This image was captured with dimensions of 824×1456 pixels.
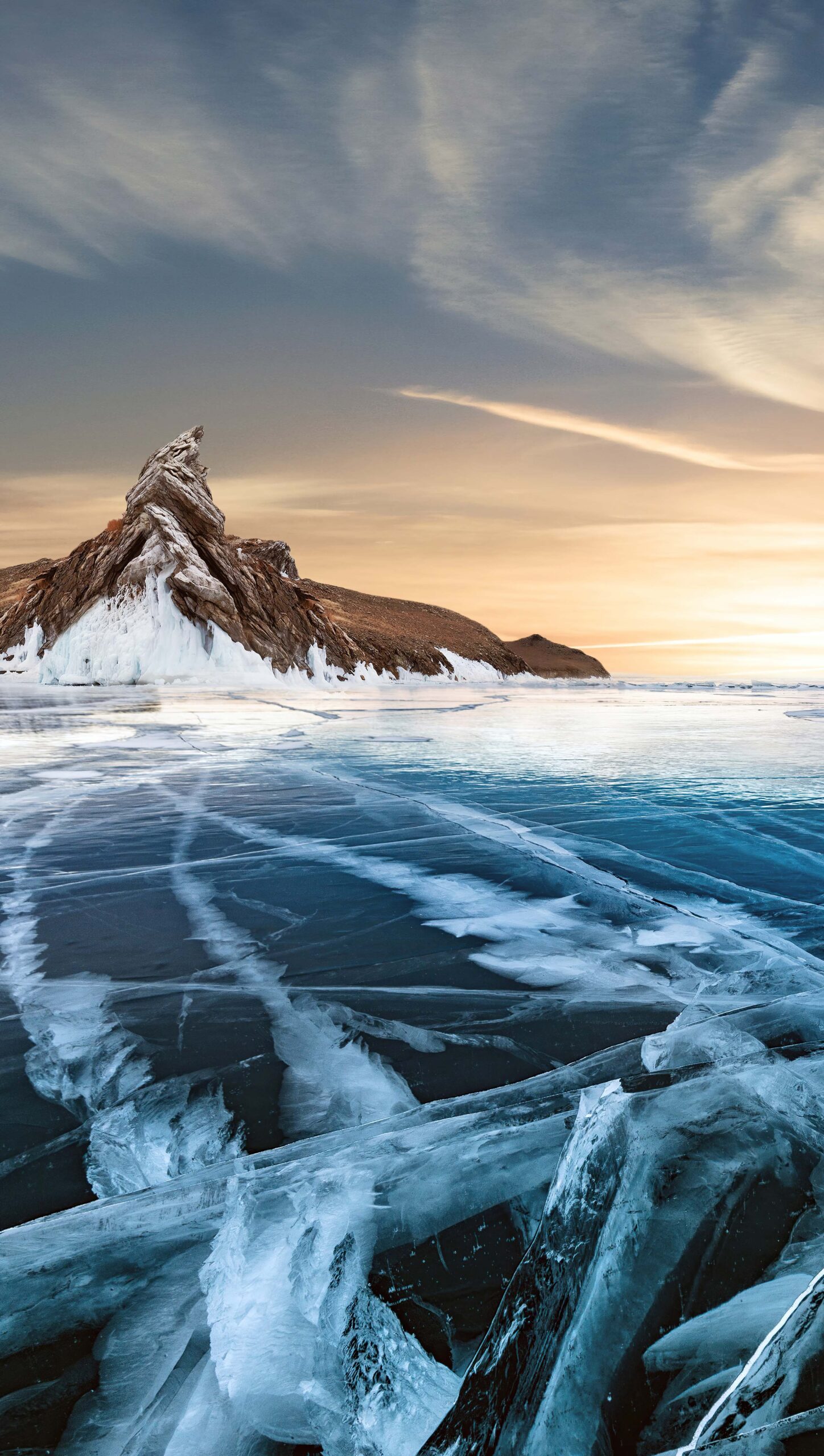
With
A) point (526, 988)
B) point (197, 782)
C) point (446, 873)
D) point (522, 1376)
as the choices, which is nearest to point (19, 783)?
point (197, 782)

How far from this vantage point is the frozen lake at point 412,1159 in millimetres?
1200

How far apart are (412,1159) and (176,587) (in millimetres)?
53191

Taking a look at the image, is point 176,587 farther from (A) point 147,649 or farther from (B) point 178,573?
(A) point 147,649

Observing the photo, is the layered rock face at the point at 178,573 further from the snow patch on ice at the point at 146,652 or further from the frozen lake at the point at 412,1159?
the frozen lake at the point at 412,1159

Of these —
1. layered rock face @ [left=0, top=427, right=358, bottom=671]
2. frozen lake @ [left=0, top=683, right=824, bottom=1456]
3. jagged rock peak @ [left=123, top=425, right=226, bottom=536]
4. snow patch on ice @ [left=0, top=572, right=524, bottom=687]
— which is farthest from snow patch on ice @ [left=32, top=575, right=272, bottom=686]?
frozen lake @ [left=0, top=683, right=824, bottom=1456]

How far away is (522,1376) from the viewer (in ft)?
3.94

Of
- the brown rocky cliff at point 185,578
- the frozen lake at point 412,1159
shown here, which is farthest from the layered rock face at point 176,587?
the frozen lake at point 412,1159

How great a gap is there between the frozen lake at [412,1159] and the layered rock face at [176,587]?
4951 cm

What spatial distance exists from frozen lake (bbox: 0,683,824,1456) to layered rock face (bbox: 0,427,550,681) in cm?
4951

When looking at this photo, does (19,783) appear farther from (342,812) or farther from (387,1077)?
(387,1077)

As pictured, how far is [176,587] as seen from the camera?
2021 inches

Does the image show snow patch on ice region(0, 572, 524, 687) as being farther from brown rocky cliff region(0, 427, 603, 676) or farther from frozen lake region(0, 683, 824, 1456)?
frozen lake region(0, 683, 824, 1456)

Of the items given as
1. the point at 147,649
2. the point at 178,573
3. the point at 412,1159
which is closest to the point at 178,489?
the point at 178,573

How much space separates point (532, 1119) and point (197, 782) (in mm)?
6875
